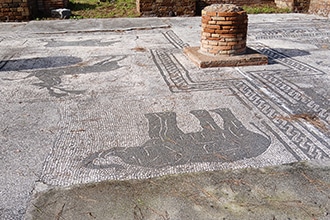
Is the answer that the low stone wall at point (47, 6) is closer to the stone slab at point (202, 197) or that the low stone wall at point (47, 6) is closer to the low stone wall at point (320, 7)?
the low stone wall at point (320, 7)

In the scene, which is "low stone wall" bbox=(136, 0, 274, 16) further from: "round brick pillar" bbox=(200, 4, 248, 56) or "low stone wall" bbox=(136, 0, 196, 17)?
"round brick pillar" bbox=(200, 4, 248, 56)

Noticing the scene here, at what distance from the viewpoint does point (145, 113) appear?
305cm

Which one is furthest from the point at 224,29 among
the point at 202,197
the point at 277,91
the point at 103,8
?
the point at 103,8

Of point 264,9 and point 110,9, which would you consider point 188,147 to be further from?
point 264,9

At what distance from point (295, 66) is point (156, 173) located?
3.15m

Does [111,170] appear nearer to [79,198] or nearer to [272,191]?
[79,198]

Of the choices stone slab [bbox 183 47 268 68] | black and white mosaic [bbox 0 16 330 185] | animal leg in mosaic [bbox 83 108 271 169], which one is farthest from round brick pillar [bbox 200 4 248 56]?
animal leg in mosaic [bbox 83 108 271 169]

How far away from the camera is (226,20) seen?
445 centimetres

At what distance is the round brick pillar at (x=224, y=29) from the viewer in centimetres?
445

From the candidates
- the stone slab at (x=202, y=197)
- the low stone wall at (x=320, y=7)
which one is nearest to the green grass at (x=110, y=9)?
the low stone wall at (x=320, y=7)

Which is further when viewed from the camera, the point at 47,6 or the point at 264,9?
the point at 264,9

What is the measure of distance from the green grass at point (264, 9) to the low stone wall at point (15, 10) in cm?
622

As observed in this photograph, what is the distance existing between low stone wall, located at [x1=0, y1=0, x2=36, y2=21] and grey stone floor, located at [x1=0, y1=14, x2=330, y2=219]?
3137mm

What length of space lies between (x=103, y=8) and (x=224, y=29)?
20.6 feet
